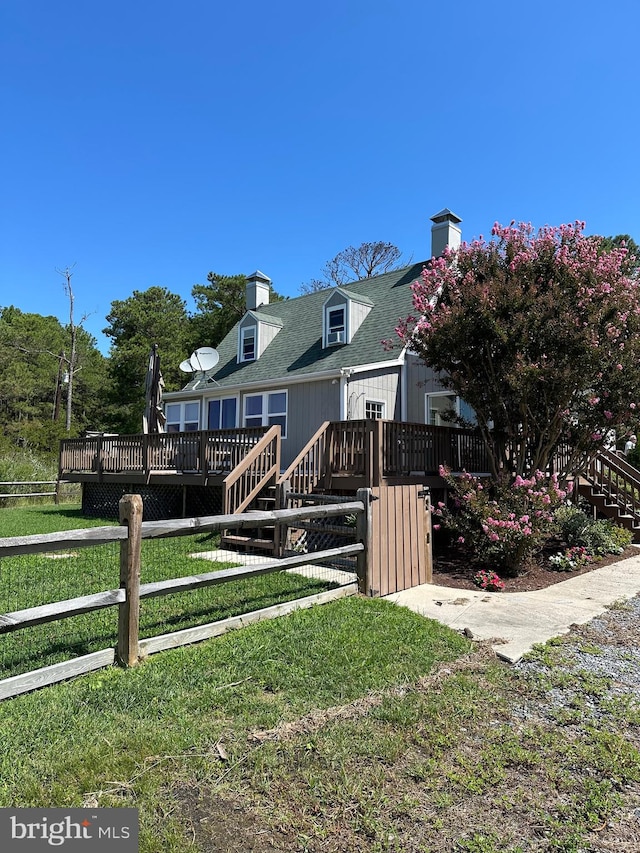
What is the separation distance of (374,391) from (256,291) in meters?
11.2

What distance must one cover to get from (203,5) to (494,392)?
953 centimetres

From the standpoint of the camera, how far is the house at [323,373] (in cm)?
1379

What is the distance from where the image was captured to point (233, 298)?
32.9 metres

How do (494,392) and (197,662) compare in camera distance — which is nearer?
(197,662)

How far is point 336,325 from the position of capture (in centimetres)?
1577

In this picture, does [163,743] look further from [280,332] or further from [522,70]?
[280,332]

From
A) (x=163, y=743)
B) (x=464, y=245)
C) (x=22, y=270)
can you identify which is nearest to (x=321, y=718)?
(x=163, y=743)

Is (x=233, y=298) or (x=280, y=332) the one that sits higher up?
(x=233, y=298)

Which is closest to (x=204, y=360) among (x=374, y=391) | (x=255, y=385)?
(x=255, y=385)

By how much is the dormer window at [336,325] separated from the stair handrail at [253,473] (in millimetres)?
6066

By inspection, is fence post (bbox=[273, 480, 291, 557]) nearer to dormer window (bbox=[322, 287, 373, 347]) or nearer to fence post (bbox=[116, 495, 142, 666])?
fence post (bbox=[116, 495, 142, 666])

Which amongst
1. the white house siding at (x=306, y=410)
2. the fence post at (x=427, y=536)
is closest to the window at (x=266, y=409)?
the white house siding at (x=306, y=410)

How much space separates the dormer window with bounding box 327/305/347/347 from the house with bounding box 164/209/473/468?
31 mm

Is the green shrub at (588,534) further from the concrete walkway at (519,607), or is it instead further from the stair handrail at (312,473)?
the stair handrail at (312,473)
